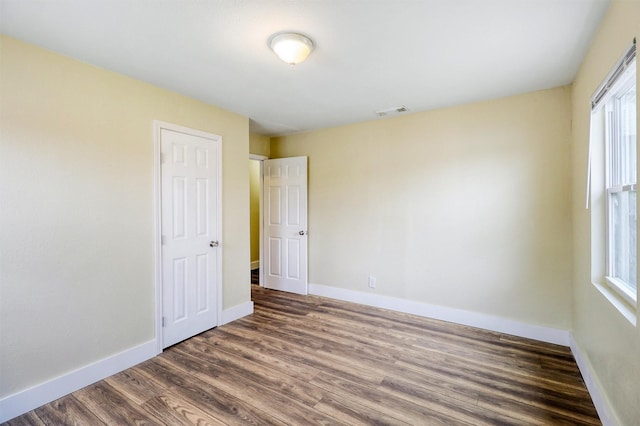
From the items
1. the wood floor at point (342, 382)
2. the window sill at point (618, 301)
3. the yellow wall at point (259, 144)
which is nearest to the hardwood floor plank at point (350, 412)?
the wood floor at point (342, 382)

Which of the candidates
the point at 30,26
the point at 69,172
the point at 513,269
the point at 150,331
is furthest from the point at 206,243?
the point at 513,269

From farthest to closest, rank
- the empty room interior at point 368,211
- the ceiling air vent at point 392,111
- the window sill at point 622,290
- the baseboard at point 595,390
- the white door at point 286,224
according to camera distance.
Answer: the white door at point 286,224 → the ceiling air vent at point 392,111 → the empty room interior at point 368,211 → the baseboard at point 595,390 → the window sill at point 622,290

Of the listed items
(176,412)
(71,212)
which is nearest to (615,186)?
(176,412)

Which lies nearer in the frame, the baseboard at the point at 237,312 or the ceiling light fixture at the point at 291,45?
the ceiling light fixture at the point at 291,45

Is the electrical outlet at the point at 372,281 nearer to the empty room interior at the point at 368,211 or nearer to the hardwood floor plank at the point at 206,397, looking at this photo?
the empty room interior at the point at 368,211

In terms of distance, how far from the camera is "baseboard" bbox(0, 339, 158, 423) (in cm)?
188

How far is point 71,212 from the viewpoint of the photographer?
2.15m

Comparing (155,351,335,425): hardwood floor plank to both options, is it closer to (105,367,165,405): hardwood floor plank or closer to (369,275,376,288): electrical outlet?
(105,367,165,405): hardwood floor plank

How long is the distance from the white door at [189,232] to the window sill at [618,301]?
3194 mm

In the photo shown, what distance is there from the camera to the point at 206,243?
10.3 ft

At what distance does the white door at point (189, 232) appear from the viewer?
2.78 m

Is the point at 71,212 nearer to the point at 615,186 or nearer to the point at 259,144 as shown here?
the point at 259,144

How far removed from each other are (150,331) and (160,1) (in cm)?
254

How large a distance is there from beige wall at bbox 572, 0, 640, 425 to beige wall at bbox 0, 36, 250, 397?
323cm
